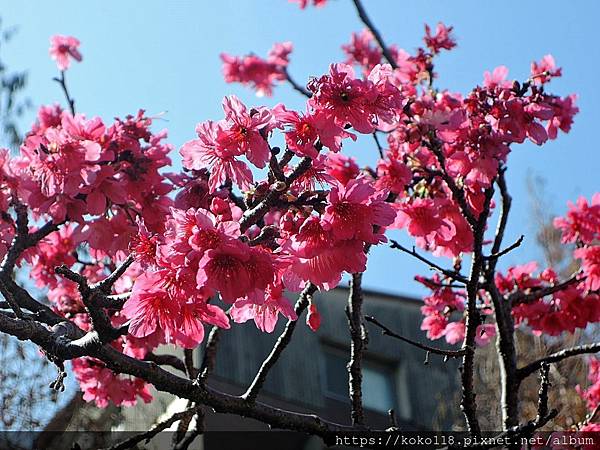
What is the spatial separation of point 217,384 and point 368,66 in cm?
465

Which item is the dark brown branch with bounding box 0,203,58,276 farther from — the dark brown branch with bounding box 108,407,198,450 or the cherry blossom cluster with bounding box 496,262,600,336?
the cherry blossom cluster with bounding box 496,262,600,336

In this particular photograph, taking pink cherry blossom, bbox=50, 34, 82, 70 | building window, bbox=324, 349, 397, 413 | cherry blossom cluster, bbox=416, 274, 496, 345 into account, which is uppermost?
pink cherry blossom, bbox=50, 34, 82, 70

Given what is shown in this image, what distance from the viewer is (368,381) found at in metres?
11.6

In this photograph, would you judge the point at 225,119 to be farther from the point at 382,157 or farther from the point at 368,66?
the point at 368,66

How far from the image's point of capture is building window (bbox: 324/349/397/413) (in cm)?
1145

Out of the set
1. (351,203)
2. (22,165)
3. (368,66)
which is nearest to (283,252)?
(351,203)

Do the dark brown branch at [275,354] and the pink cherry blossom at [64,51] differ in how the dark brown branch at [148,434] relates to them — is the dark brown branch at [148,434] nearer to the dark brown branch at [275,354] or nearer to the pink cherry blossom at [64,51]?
the dark brown branch at [275,354]

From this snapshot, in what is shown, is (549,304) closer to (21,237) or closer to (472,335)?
(472,335)

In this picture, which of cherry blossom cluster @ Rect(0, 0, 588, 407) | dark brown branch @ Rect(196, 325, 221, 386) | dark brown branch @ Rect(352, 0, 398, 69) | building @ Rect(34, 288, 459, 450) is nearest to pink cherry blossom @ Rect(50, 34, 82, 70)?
cherry blossom cluster @ Rect(0, 0, 588, 407)

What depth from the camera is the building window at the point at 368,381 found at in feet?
37.6

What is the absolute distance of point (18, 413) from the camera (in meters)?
7.70

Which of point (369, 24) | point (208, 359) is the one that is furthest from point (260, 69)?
point (208, 359)

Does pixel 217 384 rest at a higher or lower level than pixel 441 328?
higher

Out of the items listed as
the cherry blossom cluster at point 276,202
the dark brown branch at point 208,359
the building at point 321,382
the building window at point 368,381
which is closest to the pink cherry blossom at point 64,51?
the cherry blossom cluster at point 276,202
